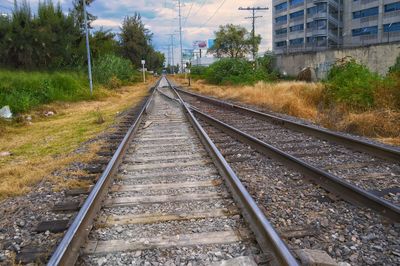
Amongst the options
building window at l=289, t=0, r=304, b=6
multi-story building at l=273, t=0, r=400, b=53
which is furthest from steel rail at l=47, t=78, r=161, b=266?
building window at l=289, t=0, r=304, b=6

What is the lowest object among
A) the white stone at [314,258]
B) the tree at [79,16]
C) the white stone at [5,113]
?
the white stone at [314,258]

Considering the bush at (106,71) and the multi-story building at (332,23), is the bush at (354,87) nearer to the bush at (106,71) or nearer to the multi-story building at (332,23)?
the bush at (106,71)

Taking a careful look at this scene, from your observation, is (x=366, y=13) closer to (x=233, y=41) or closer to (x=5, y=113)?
(x=233, y=41)

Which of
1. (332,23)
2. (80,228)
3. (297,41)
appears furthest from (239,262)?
(297,41)

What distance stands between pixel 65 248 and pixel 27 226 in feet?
4.14

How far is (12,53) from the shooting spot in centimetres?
2552

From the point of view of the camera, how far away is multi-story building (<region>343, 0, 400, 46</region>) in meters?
56.3

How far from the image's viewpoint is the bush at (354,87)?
1202 centimetres

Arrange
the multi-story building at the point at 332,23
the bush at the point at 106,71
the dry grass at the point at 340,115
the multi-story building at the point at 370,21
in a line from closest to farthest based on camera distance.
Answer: the dry grass at the point at 340,115 → the bush at the point at 106,71 → the multi-story building at the point at 370,21 → the multi-story building at the point at 332,23

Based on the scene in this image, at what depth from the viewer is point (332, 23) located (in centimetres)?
7288

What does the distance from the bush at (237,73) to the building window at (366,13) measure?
1318 inches

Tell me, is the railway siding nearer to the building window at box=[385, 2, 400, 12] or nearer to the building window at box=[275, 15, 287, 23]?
the building window at box=[385, 2, 400, 12]

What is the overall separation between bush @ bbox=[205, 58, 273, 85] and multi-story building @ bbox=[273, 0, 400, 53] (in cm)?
2128

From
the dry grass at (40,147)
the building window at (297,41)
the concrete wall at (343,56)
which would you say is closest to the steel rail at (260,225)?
the dry grass at (40,147)
